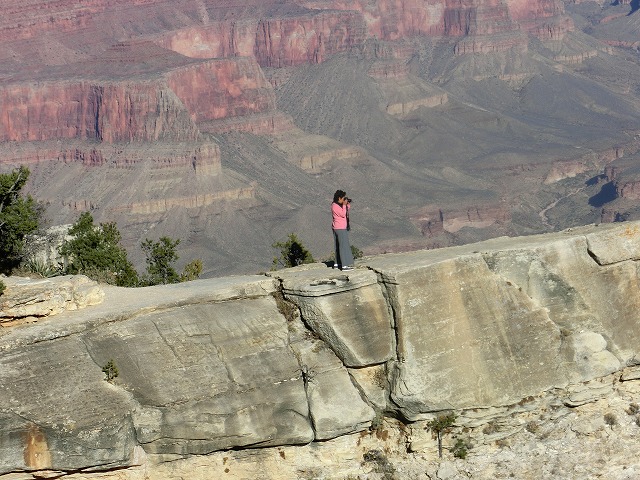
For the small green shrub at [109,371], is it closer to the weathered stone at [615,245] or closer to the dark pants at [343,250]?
the dark pants at [343,250]

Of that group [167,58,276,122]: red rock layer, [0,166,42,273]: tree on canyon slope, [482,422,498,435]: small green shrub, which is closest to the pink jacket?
[482,422,498,435]: small green shrub

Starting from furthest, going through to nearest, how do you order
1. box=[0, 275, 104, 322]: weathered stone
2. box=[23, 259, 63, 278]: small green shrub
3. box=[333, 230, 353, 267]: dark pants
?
box=[23, 259, 63, 278]: small green shrub
box=[333, 230, 353, 267]: dark pants
box=[0, 275, 104, 322]: weathered stone

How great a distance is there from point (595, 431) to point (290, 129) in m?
115

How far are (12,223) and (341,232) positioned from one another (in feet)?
26.6

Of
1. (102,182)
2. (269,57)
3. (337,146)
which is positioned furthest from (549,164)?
(102,182)

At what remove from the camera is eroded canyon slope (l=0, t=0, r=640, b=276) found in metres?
111

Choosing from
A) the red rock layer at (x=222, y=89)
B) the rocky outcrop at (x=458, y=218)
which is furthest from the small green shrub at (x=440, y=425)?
the red rock layer at (x=222, y=89)

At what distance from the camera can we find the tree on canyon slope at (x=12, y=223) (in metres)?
26.9

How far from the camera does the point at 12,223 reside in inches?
1056

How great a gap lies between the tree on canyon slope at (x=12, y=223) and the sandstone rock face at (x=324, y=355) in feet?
18.9

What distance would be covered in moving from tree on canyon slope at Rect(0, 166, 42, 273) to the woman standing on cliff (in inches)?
307

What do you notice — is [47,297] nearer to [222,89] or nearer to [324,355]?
[324,355]

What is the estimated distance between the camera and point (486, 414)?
2175 centimetres

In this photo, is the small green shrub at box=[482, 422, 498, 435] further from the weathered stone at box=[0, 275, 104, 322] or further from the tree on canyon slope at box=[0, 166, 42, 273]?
the tree on canyon slope at box=[0, 166, 42, 273]
